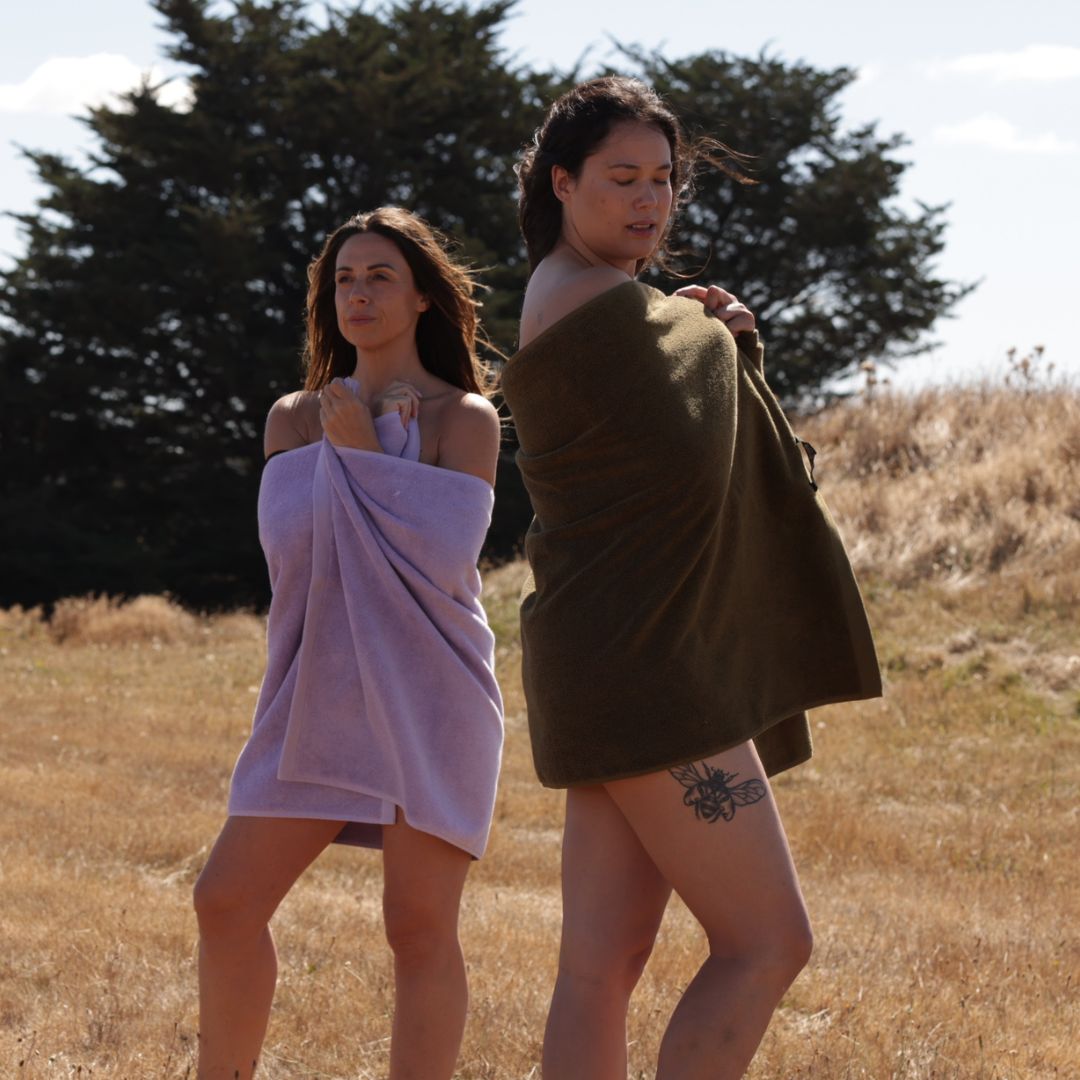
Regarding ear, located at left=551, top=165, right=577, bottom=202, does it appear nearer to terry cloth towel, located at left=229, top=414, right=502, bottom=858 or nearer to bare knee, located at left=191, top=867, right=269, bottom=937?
terry cloth towel, located at left=229, top=414, right=502, bottom=858

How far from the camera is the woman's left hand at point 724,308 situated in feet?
9.17

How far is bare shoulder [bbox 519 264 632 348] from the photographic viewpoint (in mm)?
2617

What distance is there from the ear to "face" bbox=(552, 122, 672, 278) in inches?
0.5

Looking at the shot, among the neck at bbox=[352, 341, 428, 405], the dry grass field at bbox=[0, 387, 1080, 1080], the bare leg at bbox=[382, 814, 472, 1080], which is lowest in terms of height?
the dry grass field at bbox=[0, 387, 1080, 1080]

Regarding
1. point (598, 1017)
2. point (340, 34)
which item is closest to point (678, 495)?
point (598, 1017)

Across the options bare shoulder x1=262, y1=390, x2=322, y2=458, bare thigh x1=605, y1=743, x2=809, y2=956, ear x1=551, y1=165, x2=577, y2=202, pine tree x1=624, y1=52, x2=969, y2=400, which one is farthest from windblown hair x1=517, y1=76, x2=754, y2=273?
pine tree x1=624, y1=52, x2=969, y2=400

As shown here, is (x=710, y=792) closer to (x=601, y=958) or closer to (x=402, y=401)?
(x=601, y=958)

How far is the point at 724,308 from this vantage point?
2.83 meters

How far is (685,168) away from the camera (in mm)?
2959

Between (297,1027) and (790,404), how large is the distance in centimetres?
1962

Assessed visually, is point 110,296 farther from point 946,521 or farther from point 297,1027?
point 297,1027

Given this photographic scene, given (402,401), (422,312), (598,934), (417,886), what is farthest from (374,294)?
(598,934)

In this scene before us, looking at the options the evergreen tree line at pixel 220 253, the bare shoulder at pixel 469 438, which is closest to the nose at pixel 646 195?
the bare shoulder at pixel 469 438

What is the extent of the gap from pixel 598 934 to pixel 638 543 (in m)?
0.70
